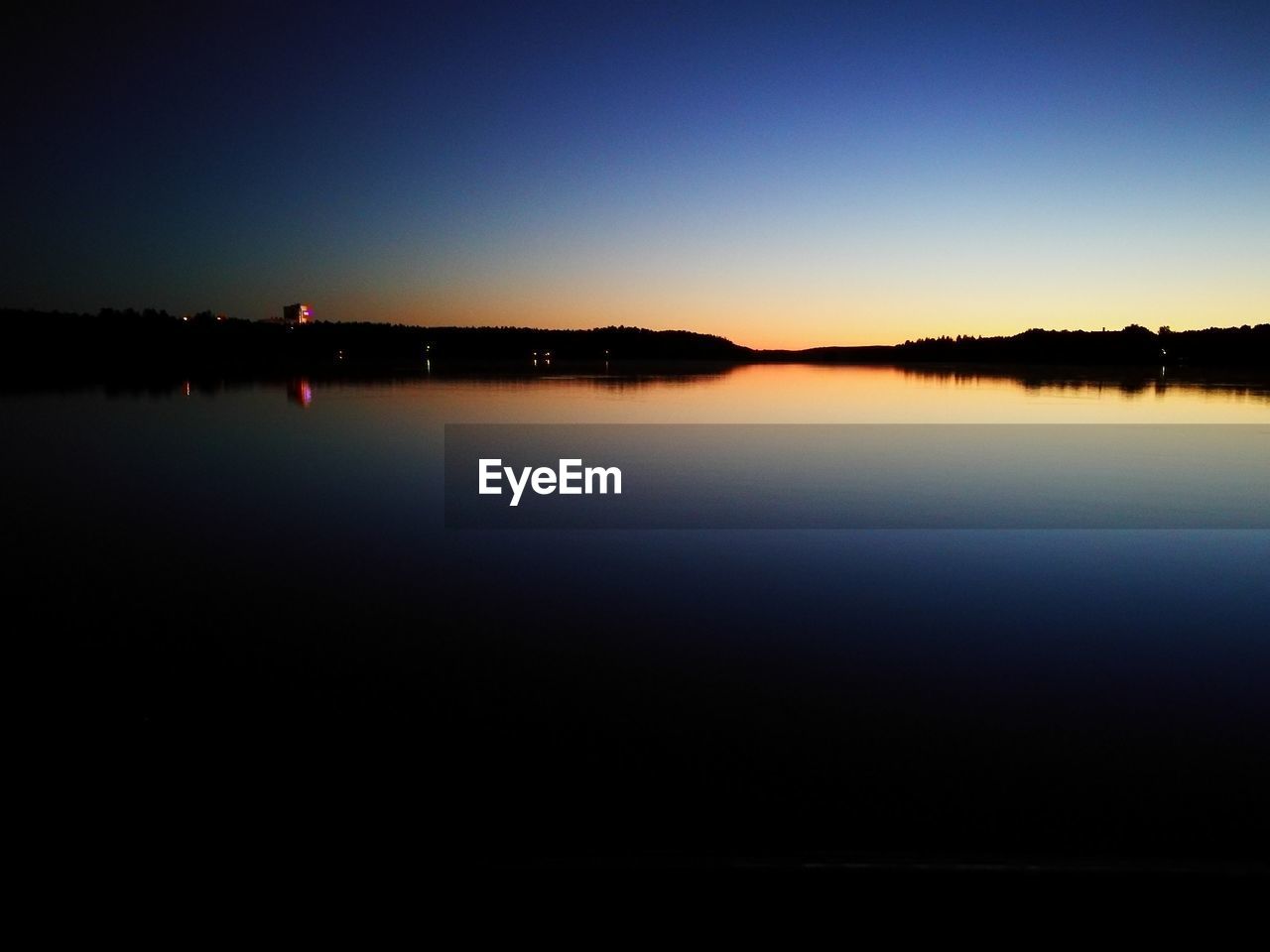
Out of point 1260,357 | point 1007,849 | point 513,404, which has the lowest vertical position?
point 1007,849

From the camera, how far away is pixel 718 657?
6777mm

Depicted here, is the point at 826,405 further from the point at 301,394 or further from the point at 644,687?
the point at 644,687

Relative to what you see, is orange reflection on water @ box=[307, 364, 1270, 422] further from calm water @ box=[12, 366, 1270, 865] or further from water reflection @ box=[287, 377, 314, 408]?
calm water @ box=[12, 366, 1270, 865]

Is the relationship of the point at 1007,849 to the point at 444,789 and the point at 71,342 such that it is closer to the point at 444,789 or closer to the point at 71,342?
the point at 444,789

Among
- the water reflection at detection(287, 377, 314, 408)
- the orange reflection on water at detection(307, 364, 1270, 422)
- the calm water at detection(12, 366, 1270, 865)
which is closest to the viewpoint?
the calm water at detection(12, 366, 1270, 865)

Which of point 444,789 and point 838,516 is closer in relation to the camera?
point 444,789

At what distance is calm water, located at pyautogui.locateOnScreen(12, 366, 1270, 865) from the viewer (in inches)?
169

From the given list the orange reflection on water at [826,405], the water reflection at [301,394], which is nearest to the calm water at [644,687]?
the orange reflection on water at [826,405]

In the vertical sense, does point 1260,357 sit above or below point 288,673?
above

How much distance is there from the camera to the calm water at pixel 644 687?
429cm

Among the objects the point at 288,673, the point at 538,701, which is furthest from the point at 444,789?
the point at 288,673

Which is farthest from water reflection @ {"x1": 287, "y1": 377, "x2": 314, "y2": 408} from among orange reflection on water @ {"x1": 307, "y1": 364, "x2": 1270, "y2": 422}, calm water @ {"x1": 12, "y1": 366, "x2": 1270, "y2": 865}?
calm water @ {"x1": 12, "y1": 366, "x2": 1270, "y2": 865}

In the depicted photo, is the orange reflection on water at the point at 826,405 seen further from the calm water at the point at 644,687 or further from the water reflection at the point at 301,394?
the calm water at the point at 644,687

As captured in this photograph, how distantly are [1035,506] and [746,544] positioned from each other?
611cm
